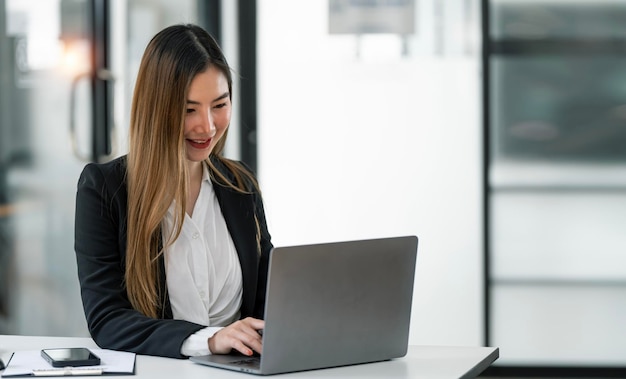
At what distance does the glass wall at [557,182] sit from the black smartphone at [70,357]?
2904mm

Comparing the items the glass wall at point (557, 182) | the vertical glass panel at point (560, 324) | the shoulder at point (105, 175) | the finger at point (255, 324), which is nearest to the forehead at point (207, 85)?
the shoulder at point (105, 175)

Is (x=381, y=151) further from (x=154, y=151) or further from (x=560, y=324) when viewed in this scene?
(x=154, y=151)

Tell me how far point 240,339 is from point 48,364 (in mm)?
354

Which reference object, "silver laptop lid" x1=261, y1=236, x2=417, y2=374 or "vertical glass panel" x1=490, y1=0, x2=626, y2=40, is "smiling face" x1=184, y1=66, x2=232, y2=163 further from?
"vertical glass panel" x1=490, y1=0, x2=626, y2=40

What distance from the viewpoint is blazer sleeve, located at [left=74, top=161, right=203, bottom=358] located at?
216 centimetres

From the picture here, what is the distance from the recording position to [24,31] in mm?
3676

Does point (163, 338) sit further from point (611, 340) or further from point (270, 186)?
point (611, 340)

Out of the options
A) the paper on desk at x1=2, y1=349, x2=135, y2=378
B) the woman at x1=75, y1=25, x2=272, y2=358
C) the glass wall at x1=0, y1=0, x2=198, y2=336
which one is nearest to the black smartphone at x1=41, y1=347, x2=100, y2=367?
the paper on desk at x1=2, y1=349, x2=135, y2=378

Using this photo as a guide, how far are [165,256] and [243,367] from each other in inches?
18.4

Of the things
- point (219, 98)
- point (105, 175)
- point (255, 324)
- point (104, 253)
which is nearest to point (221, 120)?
point (219, 98)

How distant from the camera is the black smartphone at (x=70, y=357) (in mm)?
1952

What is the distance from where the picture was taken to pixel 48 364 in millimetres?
1979

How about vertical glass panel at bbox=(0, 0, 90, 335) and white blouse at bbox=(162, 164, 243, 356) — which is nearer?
white blouse at bbox=(162, 164, 243, 356)

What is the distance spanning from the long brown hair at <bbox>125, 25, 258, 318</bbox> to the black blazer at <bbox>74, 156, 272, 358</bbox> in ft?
0.09
